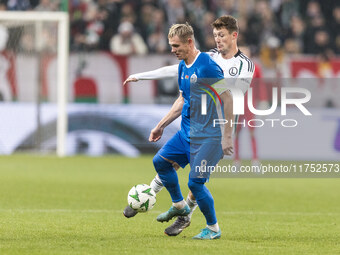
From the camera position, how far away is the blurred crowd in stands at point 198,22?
20.8m

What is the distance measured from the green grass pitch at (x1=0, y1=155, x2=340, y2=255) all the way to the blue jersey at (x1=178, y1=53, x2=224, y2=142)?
104 centimetres

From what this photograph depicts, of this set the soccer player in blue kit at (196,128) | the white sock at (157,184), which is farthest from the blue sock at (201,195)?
the white sock at (157,184)

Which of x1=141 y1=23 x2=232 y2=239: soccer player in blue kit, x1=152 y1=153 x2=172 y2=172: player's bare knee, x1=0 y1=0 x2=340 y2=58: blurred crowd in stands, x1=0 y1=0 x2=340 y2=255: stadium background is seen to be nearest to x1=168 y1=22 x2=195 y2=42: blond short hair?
x1=141 y1=23 x2=232 y2=239: soccer player in blue kit

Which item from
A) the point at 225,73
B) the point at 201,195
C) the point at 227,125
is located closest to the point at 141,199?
the point at 201,195

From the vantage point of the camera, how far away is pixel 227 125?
24.9ft

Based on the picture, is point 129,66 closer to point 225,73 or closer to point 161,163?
point 225,73

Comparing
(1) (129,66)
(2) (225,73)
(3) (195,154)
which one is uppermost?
(2) (225,73)

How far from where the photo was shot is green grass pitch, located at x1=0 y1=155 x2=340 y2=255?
7.32 m

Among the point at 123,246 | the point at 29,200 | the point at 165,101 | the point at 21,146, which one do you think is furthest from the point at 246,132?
the point at 123,246

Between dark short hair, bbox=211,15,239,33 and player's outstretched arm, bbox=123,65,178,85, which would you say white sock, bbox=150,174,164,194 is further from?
dark short hair, bbox=211,15,239,33

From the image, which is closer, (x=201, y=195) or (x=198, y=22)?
(x=201, y=195)

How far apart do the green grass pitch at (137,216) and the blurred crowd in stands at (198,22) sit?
16.2ft

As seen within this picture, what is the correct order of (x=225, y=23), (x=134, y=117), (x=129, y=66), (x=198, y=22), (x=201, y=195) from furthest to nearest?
(x=198, y=22), (x=129, y=66), (x=134, y=117), (x=225, y=23), (x=201, y=195)

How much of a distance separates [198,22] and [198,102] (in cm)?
1429
